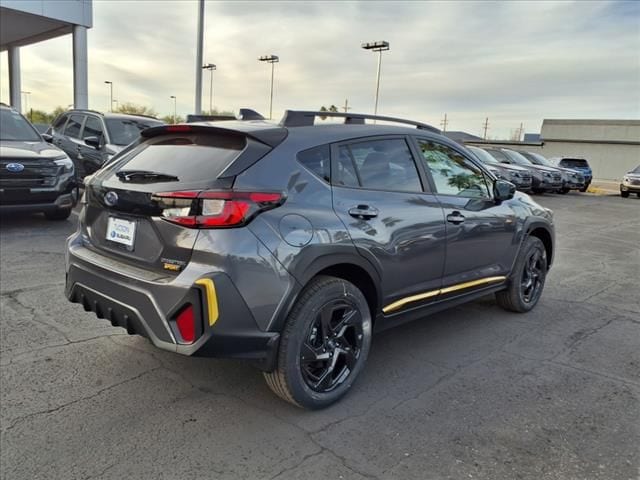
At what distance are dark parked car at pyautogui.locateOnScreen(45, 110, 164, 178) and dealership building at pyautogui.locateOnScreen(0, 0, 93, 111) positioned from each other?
934 cm

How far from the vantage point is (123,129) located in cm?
1025

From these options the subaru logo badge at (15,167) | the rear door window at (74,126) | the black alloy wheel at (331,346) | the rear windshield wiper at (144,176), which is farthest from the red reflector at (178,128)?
the rear door window at (74,126)

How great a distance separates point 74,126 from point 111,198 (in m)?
9.18

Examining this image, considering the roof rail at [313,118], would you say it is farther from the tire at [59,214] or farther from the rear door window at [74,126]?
the rear door window at [74,126]

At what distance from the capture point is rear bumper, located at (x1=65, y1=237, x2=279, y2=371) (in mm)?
2525

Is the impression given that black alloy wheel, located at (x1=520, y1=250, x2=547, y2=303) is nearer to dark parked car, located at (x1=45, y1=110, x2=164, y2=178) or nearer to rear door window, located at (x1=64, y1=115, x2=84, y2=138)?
dark parked car, located at (x1=45, y1=110, x2=164, y2=178)

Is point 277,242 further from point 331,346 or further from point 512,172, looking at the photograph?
point 512,172

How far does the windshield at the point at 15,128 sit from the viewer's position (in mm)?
8070

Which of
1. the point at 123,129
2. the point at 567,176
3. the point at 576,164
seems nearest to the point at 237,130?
the point at 123,129

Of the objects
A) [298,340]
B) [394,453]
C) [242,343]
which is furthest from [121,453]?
[394,453]

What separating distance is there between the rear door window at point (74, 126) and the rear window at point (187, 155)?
8.48 m

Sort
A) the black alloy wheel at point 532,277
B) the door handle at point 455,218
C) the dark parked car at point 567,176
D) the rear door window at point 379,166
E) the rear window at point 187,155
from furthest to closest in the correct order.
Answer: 1. the dark parked car at point 567,176
2. the black alloy wheel at point 532,277
3. the door handle at point 455,218
4. the rear door window at point 379,166
5. the rear window at point 187,155

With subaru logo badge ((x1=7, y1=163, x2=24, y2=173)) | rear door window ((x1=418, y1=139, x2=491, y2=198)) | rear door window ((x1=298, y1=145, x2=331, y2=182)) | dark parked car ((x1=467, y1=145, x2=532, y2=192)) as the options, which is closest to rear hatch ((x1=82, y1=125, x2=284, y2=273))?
rear door window ((x1=298, y1=145, x2=331, y2=182))

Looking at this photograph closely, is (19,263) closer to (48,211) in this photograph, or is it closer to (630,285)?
(48,211)
